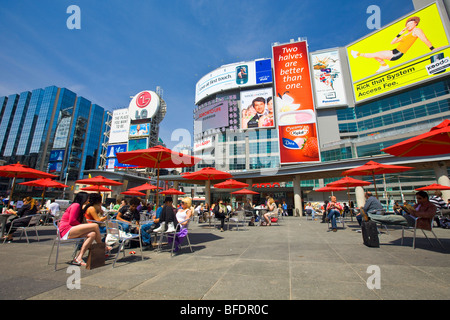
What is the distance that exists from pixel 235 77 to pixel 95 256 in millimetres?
57248

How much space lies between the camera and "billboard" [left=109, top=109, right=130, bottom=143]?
4653cm

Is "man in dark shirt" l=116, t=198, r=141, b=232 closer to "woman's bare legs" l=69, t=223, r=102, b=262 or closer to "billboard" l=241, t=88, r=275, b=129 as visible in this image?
"woman's bare legs" l=69, t=223, r=102, b=262

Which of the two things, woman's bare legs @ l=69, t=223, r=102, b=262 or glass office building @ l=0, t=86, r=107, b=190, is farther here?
glass office building @ l=0, t=86, r=107, b=190

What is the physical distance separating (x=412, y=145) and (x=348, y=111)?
48329 mm

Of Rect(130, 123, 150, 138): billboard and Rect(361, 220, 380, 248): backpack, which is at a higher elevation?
Rect(130, 123, 150, 138): billboard

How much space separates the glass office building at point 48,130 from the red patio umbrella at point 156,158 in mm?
67677

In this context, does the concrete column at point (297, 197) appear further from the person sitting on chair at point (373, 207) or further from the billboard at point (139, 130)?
the billboard at point (139, 130)

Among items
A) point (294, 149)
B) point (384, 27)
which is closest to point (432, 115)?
point (384, 27)

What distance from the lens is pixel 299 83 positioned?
1590 inches

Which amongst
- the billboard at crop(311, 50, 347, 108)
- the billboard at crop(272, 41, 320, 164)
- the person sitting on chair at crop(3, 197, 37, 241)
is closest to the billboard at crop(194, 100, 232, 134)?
the billboard at crop(272, 41, 320, 164)

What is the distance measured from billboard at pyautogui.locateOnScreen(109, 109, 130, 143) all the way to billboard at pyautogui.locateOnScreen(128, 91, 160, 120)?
6.30 feet

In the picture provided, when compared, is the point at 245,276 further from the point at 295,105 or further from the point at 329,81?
the point at 329,81

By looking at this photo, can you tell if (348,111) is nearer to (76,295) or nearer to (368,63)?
(368,63)

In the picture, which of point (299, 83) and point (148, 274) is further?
point (299, 83)
